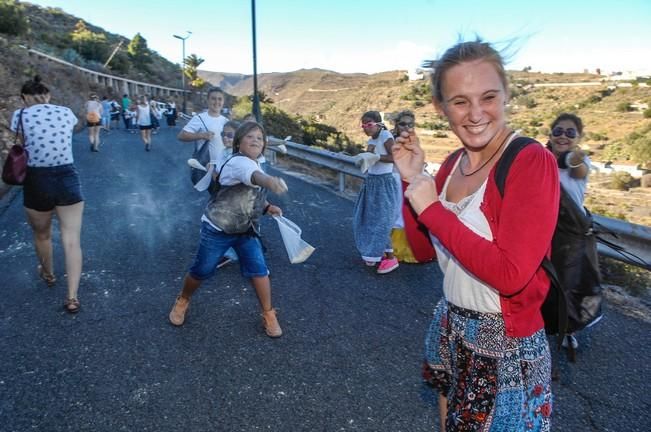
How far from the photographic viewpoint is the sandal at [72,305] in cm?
386

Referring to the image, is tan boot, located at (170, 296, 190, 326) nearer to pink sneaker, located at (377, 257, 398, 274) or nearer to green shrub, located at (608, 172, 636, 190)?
pink sneaker, located at (377, 257, 398, 274)

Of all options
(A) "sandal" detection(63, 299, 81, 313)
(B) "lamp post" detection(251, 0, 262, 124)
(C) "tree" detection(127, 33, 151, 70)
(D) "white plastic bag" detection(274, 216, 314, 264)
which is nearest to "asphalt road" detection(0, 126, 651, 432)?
(A) "sandal" detection(63, 299, 81, 313)

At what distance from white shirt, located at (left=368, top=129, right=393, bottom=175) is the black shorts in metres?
3.14

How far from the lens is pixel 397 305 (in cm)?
417

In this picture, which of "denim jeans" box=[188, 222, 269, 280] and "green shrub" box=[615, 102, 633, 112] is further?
"green shrub" box=[615, 102, 633, 112]

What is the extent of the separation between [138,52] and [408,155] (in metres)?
81.1

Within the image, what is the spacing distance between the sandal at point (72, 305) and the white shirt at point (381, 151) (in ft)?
10.9

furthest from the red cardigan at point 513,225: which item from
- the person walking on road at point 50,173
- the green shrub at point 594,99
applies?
the green shrub at point 594,99

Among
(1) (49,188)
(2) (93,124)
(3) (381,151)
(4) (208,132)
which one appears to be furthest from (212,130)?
(2) (93,124)

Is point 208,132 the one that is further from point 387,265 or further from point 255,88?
point 255,88

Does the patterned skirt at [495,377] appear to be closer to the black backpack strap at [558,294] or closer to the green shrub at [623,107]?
the black backpack strap at [558,294]

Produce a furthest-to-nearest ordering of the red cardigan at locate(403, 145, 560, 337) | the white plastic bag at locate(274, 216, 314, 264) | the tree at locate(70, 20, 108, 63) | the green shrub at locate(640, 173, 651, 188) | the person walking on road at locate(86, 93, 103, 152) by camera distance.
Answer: the tree at locate(70, 20, 108, 63)
the green shrub at locate(640, 173, 651, 188)
the person walking on road at locate(86, 93, 103, 152)
the white plastic bag at locate(274, 216, 314, 264)
the red cardigan at locate(403, 145, 560, 337)

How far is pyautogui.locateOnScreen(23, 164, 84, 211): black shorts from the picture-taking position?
13.0ft

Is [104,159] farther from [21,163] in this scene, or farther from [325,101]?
[325,101]
